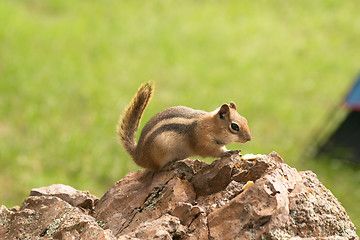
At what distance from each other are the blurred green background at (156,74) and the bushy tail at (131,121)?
3031mm

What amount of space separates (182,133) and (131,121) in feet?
1.28

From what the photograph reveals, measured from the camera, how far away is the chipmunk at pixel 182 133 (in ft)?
11.6

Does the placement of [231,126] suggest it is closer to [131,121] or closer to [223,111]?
[223,111]

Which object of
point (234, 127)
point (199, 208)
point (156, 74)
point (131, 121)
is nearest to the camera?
point (199, 208)

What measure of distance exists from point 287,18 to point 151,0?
3.26m

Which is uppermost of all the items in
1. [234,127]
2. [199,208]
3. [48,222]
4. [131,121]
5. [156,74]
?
[156,74]

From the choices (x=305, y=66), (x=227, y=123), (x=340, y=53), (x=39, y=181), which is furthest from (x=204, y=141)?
(x=340, y=53)

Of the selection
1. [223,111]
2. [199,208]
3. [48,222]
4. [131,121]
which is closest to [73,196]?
[48,222]

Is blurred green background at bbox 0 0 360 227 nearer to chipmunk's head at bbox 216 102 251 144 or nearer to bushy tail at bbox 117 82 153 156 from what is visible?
bushy tail at bbox 117 82 153 156

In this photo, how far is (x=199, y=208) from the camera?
272 centimetres

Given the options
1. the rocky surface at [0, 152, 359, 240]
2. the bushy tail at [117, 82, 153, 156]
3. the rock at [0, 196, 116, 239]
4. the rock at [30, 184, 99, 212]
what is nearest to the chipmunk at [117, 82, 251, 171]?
the bushy tail at [117, 82, 153, 156]

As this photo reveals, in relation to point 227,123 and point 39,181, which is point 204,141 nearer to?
point 227,123

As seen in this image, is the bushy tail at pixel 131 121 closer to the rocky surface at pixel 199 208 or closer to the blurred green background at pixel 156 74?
the rocky surface at pixel 199 208

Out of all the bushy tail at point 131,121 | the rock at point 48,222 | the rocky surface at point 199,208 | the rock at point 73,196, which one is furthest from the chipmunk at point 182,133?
the rock at point 48,222
